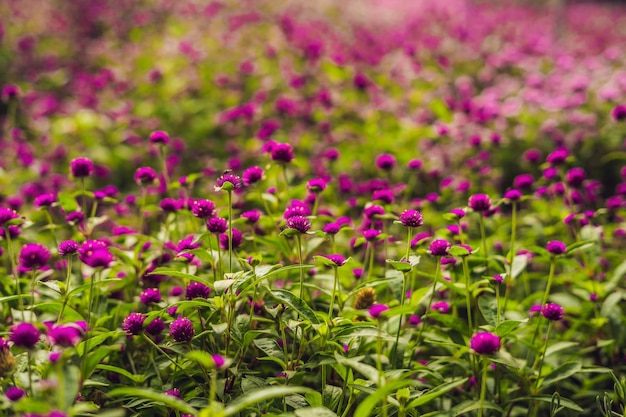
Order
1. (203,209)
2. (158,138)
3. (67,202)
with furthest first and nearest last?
(158,138)
(67,202)
(203,209)

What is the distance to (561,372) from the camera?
1.94m

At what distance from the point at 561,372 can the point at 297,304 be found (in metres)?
0.98

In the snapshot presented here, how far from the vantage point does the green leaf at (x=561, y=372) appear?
1.89m

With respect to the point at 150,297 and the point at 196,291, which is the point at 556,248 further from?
the point at 150,297

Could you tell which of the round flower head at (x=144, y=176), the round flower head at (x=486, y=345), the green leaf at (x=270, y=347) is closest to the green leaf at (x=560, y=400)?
the round flower head at (x=486, y=345)

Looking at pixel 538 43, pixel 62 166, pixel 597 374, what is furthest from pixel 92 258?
pixel 538 43

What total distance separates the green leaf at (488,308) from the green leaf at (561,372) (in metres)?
0.26

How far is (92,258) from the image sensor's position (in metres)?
1.44

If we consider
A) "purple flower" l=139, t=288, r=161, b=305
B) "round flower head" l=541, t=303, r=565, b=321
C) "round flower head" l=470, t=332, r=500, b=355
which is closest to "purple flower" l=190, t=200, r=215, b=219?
"purple flower" l=139, t=288, r=161, b=305

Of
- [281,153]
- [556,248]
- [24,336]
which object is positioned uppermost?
[281,153]

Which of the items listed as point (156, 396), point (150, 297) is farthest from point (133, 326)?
point (156, 396)

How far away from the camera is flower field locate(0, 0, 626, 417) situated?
1663 mm

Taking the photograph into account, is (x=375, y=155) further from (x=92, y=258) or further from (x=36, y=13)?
(x=36, y=13)

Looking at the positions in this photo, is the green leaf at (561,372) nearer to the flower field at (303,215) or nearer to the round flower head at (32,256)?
the flower field at (303,215)
